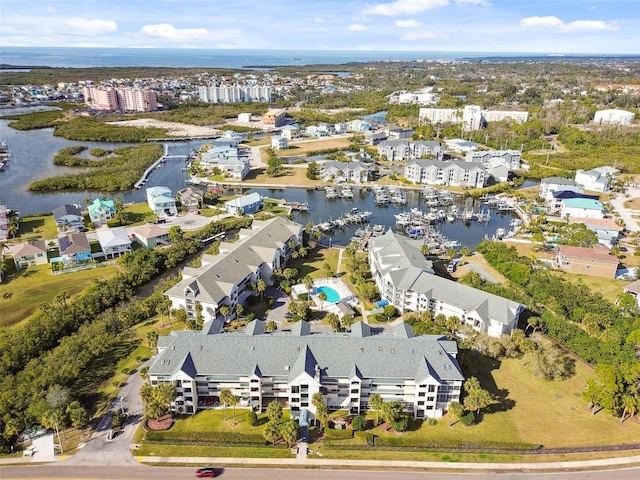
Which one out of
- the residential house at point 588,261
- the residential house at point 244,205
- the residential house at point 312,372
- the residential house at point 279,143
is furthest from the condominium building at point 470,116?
the residential house at point 312,372

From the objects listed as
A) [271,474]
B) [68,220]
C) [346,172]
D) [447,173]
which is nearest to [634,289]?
[271,474]

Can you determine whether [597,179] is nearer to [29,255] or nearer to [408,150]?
[408,150]

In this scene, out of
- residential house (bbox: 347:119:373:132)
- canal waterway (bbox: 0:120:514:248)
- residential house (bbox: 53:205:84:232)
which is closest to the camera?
residential house (bbox: 53:205:84:232)

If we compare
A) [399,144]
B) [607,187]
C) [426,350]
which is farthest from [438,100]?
[426,350]

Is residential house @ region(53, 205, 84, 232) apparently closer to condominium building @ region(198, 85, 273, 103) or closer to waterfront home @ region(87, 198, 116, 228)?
waterfront home @ region(87, 198, 116, 228)

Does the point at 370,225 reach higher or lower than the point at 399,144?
lower

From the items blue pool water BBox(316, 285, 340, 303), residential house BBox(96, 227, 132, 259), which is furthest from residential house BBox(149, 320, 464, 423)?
residential house BBox(96, 227, 132, 259)

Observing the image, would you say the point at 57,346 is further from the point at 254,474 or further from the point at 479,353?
the point at 479,353
